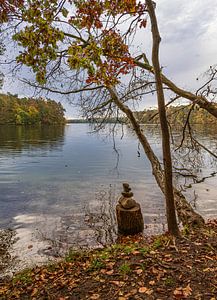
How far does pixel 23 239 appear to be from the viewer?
30.2ft

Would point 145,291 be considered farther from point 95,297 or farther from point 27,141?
point 27,141

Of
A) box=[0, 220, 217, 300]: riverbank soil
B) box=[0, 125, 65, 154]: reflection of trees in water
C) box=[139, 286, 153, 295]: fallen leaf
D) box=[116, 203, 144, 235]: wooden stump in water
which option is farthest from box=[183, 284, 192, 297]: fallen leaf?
box=[0, 125, 65, 154]: reflection of trees in water

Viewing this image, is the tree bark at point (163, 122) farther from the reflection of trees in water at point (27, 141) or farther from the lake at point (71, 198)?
the reflection of trees in water at point (27, 141)

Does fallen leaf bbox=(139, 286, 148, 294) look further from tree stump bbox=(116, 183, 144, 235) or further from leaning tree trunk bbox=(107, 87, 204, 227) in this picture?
tree stump bbox=(116, 183, 144, 235)

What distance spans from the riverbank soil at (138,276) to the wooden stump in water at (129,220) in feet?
12.0

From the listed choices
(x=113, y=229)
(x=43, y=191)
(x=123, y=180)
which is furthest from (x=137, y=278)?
(x=123, y=180)

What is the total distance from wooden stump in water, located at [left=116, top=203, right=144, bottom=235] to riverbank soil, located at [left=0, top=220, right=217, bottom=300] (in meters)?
3.66

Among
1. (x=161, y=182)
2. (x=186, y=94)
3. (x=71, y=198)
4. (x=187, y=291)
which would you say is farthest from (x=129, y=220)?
(x=71, y=198)

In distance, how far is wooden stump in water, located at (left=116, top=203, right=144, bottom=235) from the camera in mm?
9359

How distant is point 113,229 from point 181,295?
21.6ft

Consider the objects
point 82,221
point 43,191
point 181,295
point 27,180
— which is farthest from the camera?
point 27,180

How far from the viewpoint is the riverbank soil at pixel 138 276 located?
3689 millimetres

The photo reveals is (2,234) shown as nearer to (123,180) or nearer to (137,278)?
(137,278)

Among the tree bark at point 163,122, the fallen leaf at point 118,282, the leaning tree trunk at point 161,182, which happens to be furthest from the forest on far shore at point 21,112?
the fallen leaf at point 118,282
